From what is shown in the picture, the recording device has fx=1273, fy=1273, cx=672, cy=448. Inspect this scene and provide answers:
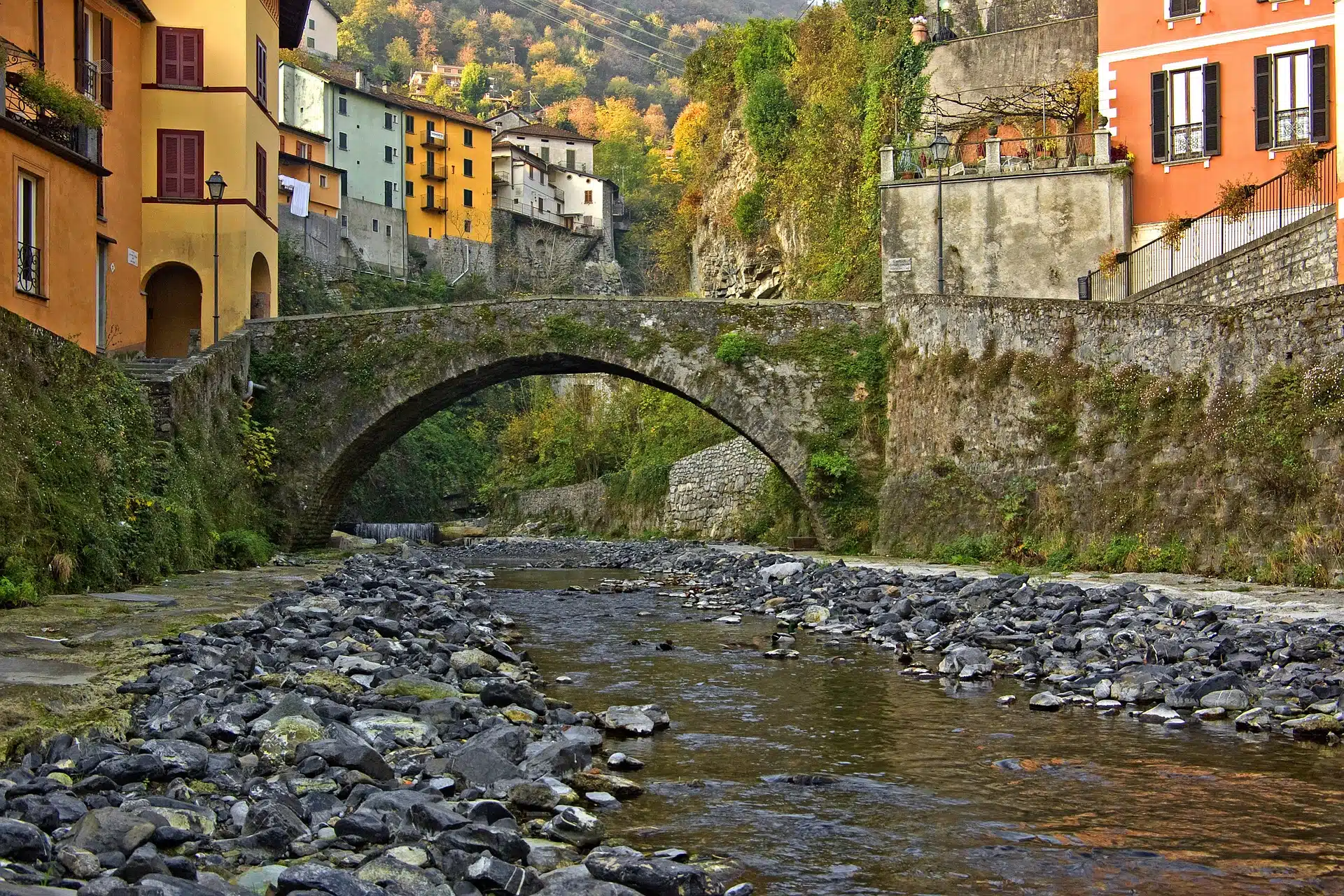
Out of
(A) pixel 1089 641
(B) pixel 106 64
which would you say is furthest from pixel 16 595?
(B) pixel 106 64

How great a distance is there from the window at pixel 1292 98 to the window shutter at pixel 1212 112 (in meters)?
0.59

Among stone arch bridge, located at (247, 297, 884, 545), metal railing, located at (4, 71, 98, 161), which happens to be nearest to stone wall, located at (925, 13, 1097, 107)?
stone arch bridge, located at (247, 297, 884, 545)

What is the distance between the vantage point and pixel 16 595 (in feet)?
28.0

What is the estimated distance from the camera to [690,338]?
2098 centimetres

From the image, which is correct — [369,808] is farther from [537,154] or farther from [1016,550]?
[537,154]

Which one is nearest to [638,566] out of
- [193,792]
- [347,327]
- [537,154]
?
[347,327]

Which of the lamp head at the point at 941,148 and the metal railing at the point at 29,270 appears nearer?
the metal railing at the point at 29,270

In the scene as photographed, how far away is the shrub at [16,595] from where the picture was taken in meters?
8.41

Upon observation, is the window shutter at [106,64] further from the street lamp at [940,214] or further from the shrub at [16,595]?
the street lamp at [940,214]

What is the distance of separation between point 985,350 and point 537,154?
217 ft

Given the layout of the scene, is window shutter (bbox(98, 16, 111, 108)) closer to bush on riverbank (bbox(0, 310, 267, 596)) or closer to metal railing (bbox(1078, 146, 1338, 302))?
bush on riverbank (bbox(0, 310, 267, 596))

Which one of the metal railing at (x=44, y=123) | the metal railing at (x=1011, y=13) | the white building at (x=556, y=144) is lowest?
Result: the metal railing at (x=44, y=123)

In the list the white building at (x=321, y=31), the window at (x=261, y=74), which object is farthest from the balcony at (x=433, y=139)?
the window at (x=261, y=74)

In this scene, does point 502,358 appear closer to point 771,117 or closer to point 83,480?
point 83,480
